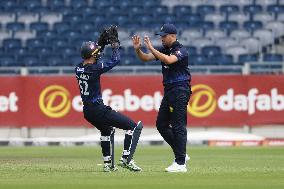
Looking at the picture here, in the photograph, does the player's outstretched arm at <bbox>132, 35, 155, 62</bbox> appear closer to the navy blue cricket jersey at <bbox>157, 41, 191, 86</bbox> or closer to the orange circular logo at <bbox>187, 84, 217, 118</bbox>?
the navy blue cricket jersey at <bbox>157, 41, 191, 86</bbox>

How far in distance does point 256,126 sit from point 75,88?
535 centimetres

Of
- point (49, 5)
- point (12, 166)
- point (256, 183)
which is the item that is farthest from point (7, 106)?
point (256, 183)

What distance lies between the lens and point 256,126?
1064 inches

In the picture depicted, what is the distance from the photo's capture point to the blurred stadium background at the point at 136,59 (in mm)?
27000

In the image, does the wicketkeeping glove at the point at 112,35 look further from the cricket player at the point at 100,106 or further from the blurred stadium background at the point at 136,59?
the blurred stadium background at the point at 136,59

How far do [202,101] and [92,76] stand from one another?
12.3 metres

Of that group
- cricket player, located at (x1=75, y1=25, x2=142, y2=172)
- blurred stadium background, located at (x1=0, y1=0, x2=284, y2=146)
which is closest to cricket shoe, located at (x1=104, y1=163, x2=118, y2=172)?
cricket player, located at (x1=75, y1=25, x2=142, y2=172)

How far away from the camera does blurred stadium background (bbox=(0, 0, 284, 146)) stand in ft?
88.6

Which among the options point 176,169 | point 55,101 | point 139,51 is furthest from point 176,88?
point 55,101

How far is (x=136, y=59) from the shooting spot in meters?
31.1

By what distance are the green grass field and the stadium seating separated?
34.5 feet

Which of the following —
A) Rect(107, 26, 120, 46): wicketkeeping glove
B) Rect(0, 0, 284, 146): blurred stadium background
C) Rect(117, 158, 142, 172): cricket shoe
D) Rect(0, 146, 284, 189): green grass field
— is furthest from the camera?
Rect(0, 0, 284, 146): blurred stadium background

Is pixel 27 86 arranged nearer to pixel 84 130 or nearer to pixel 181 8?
pixel 84 130

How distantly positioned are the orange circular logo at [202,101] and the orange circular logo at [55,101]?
3.58m
